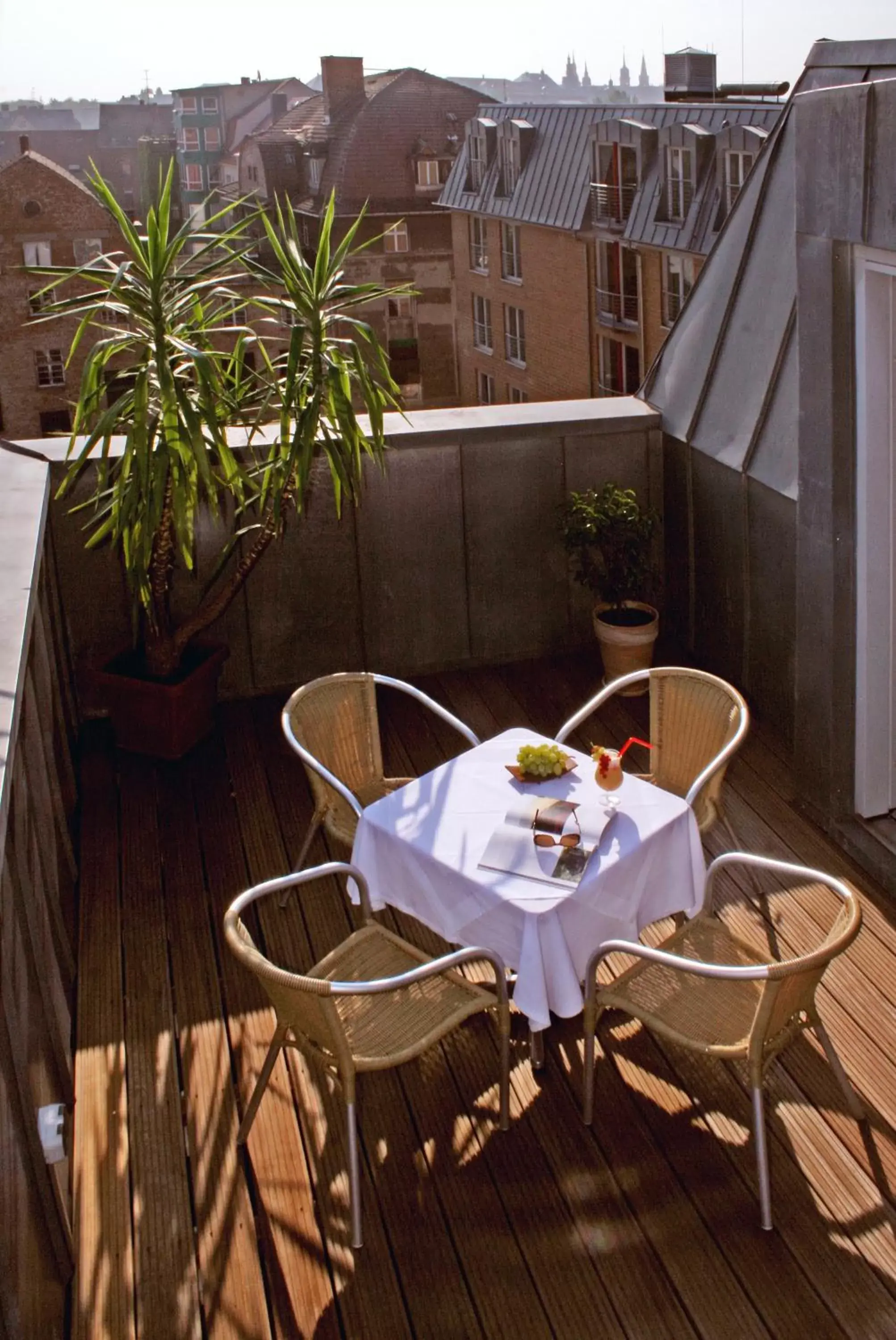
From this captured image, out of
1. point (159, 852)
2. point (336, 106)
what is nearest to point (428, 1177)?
point (159, 852)

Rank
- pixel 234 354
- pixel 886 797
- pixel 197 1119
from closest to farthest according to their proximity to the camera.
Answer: pixel 197 1119 < pixel 886 797 < pixel 234 354

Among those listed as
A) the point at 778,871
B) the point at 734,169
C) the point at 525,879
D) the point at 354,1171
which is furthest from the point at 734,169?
the point at 354,1171

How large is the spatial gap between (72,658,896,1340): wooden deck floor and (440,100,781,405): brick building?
20.5m

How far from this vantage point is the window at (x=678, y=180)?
24625 mm

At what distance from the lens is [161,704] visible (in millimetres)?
5414

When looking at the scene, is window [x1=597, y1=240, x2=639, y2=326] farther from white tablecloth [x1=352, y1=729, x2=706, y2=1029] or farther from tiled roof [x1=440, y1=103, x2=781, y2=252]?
white tablecloth [x1=352, y1=729, x2=706, y2=1029]

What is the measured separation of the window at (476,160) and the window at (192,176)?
99.9 ft

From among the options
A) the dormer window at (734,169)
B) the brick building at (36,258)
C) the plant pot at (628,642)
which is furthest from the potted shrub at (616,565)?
the brick building at (36,258)

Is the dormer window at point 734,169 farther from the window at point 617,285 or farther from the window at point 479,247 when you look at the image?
the window at point 479,247

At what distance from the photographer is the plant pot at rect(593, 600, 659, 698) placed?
19.1 ft

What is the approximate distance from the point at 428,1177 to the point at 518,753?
1219 mm

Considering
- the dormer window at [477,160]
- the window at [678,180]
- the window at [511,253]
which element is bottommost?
the window at [511,253]

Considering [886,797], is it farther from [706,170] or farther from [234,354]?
[706,170]

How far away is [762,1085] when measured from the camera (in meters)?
3.05
